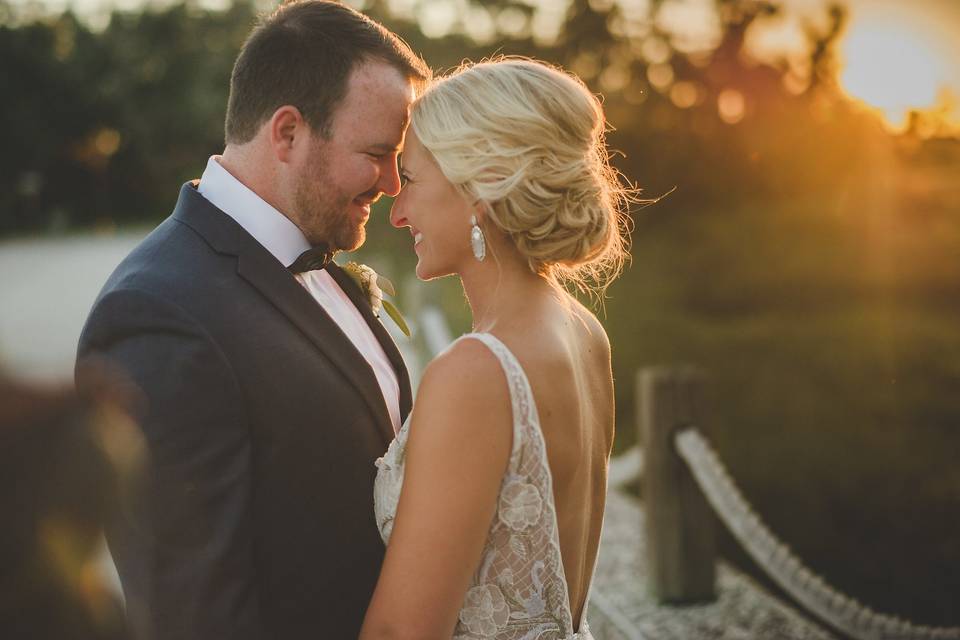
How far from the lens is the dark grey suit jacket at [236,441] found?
2168mm

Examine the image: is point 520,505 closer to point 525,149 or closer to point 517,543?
point 517,543

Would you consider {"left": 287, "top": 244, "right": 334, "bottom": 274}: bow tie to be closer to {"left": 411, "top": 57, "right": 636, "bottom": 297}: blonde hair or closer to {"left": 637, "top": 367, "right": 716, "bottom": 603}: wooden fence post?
{"left": 411, "top": 57, "right": 636, "bottom": 297}: blonde hair

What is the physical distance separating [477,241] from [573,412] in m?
0.55

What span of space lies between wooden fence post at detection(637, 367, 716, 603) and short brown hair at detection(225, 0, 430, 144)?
2.75m

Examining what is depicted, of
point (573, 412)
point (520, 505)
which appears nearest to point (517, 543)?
point (520, 505)

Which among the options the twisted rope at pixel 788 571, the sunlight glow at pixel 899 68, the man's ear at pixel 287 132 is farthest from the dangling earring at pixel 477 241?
the sunlight glow at pixel 899 68

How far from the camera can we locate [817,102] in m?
15.7

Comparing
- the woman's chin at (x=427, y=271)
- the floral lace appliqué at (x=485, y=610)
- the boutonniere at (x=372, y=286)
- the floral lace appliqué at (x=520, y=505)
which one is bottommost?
the floral lace appliqué at (x=485, y=610)

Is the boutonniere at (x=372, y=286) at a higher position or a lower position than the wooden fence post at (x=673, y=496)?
higher

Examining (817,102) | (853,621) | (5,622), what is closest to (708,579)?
(853,621)

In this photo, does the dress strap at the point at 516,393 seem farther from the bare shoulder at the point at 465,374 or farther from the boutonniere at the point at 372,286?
the boutonniere at the point at 372,286

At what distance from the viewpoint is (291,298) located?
2523 millimetres

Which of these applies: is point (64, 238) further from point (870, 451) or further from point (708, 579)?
point (708, 579)

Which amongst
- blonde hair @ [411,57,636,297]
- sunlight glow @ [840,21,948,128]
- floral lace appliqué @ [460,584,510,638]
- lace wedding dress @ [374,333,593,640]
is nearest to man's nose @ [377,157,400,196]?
blonde hair @ [411,57,636,297]
